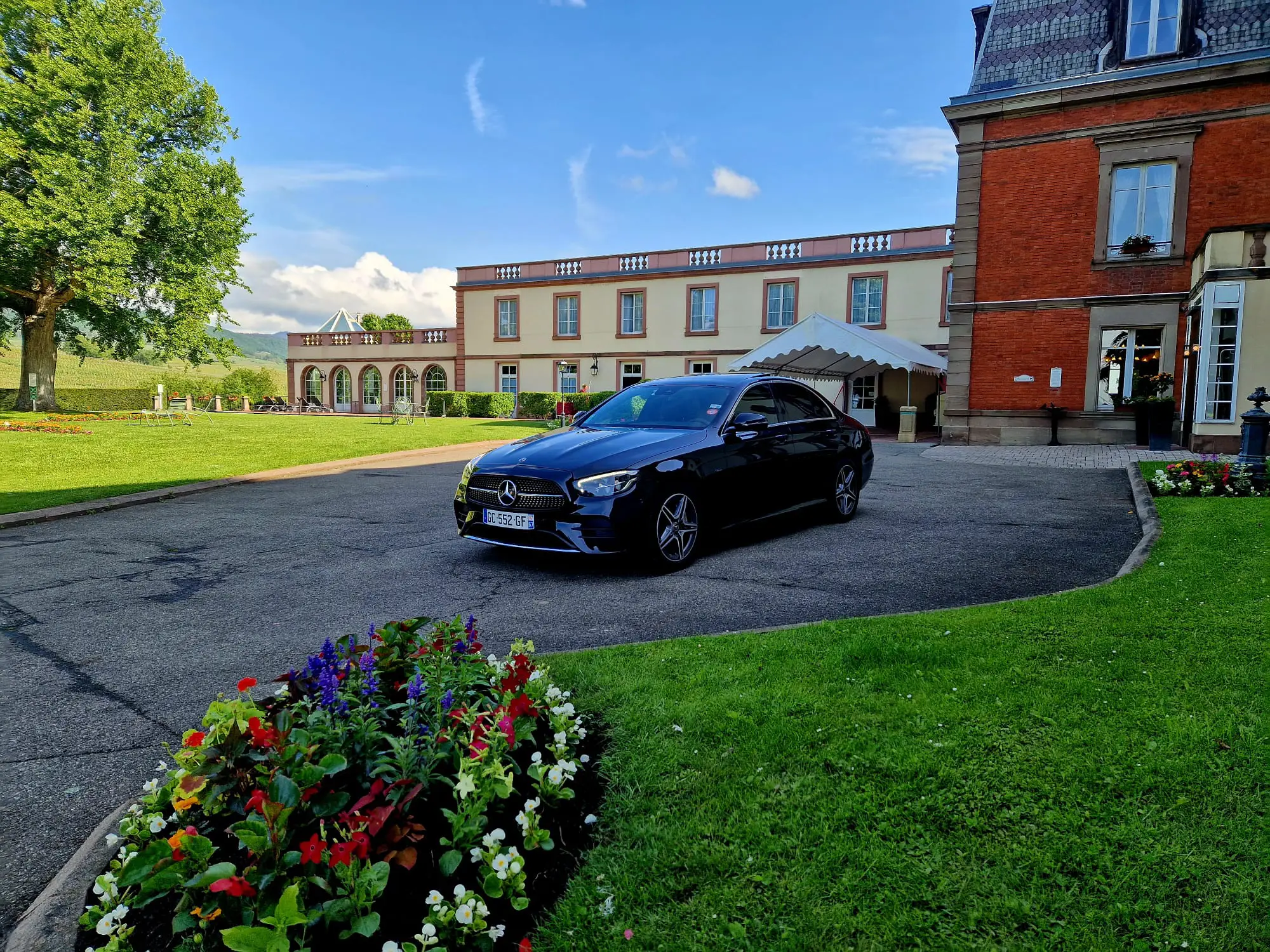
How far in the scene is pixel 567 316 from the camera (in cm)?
3803

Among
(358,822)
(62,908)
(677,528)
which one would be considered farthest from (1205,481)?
(62,908)

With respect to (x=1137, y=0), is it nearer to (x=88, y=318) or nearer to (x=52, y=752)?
(x=52, y=752)

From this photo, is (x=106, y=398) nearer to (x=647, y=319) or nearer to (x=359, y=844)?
(x=647, y=319)

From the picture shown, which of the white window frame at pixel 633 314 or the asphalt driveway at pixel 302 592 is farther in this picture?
the white window frame at pixel 633 314

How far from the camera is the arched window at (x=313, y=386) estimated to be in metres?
46.7

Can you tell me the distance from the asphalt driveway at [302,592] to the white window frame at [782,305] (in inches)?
967

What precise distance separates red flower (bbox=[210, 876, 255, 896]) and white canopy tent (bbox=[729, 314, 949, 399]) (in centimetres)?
1871

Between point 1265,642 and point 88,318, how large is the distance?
37.1 metres

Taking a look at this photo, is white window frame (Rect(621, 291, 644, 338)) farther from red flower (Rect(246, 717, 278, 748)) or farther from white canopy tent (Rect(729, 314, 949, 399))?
red flower (Rect(246, 717, 278, 748))

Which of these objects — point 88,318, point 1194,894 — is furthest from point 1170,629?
point 88,318

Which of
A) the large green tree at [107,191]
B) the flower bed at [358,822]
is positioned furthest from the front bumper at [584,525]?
the large green tree at [107,191]

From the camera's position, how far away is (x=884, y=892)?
1935 mm

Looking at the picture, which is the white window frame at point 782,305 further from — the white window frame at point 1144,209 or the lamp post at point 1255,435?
the lamp post at point 1255,435

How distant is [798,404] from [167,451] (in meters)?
13.1
